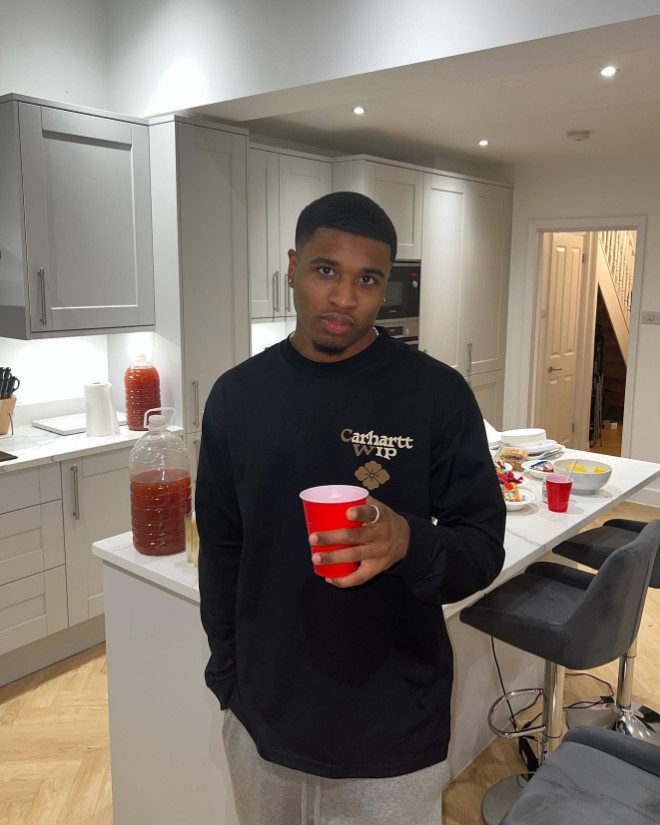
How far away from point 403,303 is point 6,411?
2.63m

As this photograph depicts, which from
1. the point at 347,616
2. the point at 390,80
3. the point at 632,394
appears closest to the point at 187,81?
the point at 390,80

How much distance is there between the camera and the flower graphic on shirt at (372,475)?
121cm

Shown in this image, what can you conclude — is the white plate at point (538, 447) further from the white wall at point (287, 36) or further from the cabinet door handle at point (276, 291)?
the cabinet door handle at point (276, 291)

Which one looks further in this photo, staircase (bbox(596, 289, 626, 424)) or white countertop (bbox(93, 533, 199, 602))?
staircase (bbox(596, 289, 626, 424))

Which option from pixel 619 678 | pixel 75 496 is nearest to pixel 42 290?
pixel 75 496

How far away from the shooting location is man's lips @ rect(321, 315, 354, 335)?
1.22 meters

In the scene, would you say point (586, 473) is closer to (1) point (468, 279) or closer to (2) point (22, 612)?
(2) point (22, 612)

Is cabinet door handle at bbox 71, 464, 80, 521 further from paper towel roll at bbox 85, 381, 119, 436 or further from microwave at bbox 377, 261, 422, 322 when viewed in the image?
microwave at bbox 377, 261, 422, 322

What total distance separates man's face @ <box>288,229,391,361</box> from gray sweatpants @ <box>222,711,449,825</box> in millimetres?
741

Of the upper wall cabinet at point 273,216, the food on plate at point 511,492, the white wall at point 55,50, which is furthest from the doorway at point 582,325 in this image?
the white wall at point 55,50

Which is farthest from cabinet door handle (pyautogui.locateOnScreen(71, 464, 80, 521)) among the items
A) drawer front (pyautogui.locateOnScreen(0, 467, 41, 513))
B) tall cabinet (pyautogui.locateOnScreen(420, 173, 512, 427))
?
tall cabinet (pyautogui.locateOnScreen(420, 173, 512, 427))

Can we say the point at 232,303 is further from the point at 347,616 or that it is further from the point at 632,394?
the point at 632,394

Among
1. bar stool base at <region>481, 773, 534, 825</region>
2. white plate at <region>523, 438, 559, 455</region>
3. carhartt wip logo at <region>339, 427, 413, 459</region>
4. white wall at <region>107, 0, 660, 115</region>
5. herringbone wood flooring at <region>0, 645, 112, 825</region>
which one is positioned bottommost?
herringbone wood flooring at <region>0, 645, 112, 825</region>

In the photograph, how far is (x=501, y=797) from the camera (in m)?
2.33
